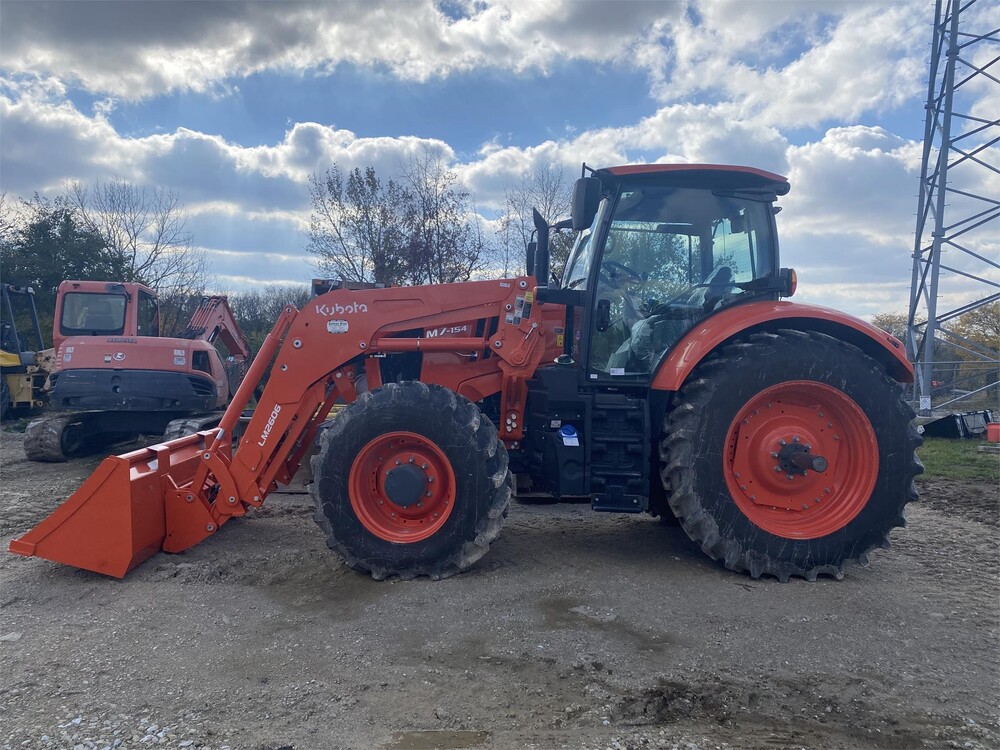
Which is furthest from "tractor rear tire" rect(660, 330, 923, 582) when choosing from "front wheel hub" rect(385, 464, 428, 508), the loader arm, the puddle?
the puddle

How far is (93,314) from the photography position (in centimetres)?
1094

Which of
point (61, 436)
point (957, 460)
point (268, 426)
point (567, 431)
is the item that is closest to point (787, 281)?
point (567, 431)

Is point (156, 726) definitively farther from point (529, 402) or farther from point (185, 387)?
point (185, 387)

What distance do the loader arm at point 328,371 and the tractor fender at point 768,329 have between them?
98cm

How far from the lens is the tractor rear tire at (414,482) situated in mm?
4602

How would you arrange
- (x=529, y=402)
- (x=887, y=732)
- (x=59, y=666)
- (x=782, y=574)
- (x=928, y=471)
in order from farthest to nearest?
1. (x=928, y=471)
2. (x=529, y=402)
3. (x=782, y=574)
4. (x=59, y=666)
5. (x=887, y=732)

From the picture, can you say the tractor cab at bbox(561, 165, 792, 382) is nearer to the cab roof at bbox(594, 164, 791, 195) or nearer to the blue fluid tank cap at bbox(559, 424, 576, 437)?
the cab roof at bbox(594, 164, 791, 195)

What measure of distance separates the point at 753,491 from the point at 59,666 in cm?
412

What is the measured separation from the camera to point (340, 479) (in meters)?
4.66

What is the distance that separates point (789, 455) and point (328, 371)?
10.5ft

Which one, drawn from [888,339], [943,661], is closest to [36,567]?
[943,661]

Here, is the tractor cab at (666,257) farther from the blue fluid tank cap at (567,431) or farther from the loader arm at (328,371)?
the loader arm at (328,371)

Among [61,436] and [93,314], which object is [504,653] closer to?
[61,436]

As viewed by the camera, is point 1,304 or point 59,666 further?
point 1,304
